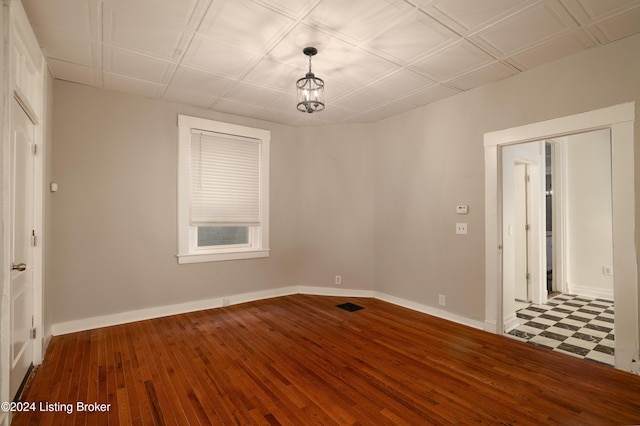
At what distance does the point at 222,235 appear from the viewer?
466cm

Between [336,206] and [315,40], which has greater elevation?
[315,40]

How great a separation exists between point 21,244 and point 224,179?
97.0 inches

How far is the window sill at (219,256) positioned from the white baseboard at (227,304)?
57 centimetres

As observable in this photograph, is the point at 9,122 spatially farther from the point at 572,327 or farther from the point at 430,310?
the point at 572,327

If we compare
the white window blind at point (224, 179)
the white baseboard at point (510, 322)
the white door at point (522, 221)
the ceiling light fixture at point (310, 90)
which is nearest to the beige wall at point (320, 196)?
the white window blind at point (224, 179)

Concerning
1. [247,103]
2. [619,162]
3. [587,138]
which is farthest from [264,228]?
[587,138]

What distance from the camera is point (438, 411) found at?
2.06 meters

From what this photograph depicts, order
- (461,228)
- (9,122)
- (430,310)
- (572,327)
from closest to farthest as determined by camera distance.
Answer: (9,122) → (572,327) → (461,228) → (430,310)

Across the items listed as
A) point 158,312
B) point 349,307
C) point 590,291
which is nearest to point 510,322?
point 349,307

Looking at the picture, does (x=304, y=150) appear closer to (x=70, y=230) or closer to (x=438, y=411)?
(x=70, y=230)

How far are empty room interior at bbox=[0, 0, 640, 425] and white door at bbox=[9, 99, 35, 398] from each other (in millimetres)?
37

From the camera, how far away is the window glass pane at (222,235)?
4.47m

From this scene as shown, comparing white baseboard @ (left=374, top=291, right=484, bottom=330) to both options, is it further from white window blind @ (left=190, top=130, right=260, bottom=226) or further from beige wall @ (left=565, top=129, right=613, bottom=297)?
beige wall @ (left=565, top=129, right=613, bottom=297)

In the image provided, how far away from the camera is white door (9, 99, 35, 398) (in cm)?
208
